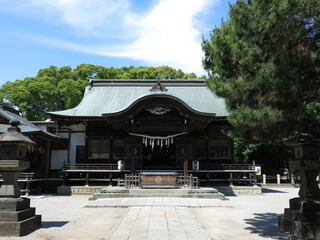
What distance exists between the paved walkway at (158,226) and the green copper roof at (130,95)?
9.91 meters

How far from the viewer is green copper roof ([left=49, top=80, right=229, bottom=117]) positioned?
18.8m

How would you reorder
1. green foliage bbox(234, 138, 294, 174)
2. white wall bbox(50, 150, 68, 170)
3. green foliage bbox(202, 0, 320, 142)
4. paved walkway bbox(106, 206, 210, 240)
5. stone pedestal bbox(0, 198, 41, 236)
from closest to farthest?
green foliage bbox(202, 0, 320, 142), paved walkway bbox(106, 206, 210, 240), stone pedestal bbox(0, 198, 41, 236), white wall bbox(50, 150, 68, 170), green foliage bbox(234, 138, 294, 174)

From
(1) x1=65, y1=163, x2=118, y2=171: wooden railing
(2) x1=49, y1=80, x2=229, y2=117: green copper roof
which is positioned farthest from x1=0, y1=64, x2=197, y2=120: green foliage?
(1) x1=65, y1=163, x2=118, y2=171: wooden railing

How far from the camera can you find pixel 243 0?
6152 mm

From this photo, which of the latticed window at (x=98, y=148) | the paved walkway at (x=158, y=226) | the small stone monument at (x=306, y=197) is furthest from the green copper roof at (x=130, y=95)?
the small stone monument at (x=306, y=197)

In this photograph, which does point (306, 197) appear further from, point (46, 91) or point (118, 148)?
point (46, 91)

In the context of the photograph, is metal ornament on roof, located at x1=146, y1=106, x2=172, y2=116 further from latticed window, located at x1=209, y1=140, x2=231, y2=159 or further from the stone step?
latticed window, located at x1=209, y1=140, x2=231, y2=159

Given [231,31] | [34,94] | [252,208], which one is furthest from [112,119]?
[34,94]

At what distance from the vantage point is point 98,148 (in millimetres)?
17984

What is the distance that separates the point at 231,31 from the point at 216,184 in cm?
1221

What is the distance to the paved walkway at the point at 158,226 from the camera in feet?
20.7

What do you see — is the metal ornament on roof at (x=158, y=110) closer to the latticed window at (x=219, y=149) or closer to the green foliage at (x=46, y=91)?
the latticed window at (x=219, y=149)

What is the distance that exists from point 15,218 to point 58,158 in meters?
A: 12.5

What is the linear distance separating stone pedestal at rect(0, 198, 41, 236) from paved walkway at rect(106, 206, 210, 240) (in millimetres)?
2160
